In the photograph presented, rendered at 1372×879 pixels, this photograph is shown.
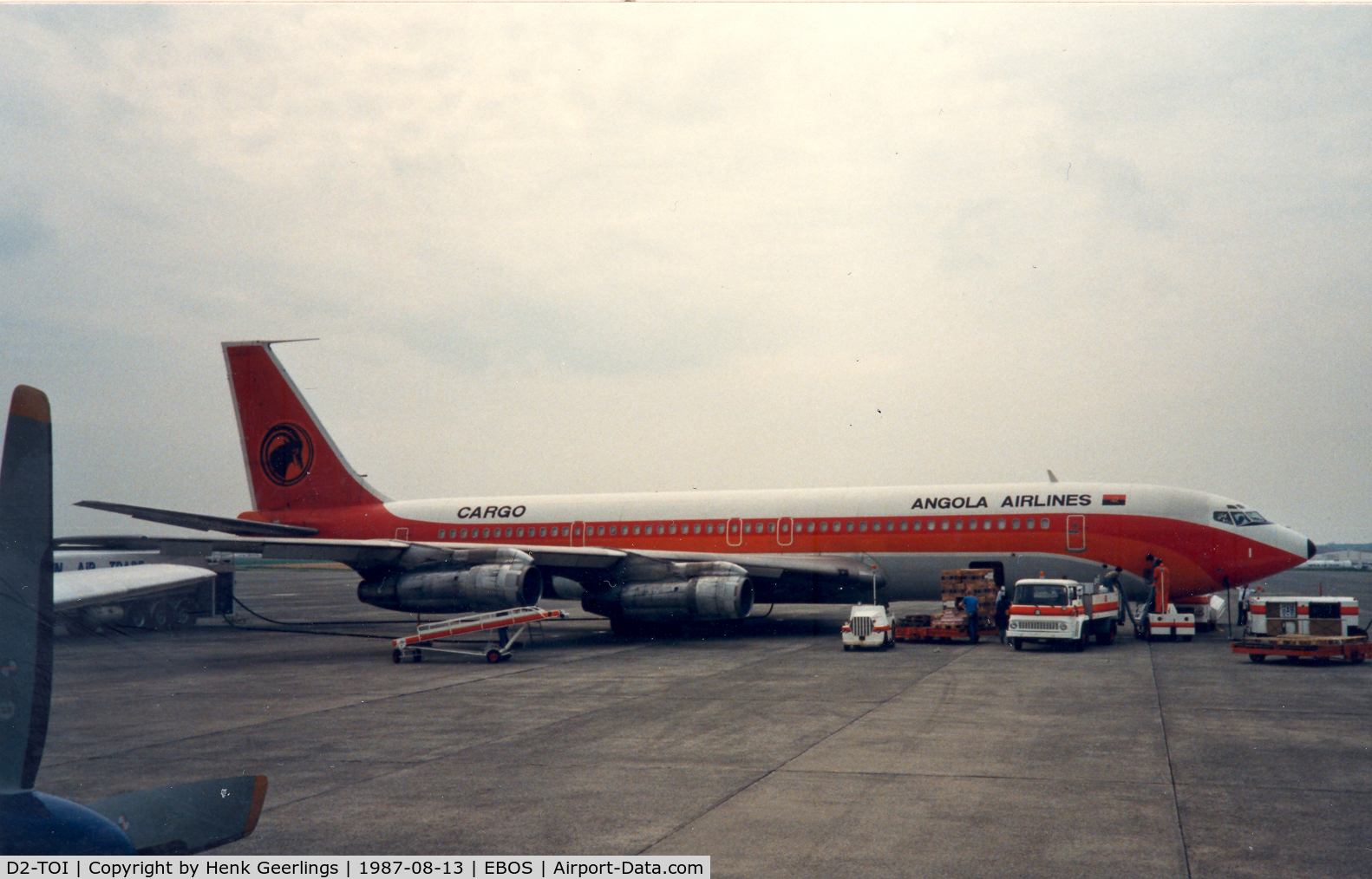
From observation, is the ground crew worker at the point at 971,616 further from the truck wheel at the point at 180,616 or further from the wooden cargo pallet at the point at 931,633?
the truck wheel at the point at 180,616

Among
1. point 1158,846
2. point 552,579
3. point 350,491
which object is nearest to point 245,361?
point 350,491

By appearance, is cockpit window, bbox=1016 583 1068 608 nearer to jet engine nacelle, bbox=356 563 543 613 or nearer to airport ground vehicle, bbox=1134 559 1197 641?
airport ground vehicle, bbox=1134 559 1197 641

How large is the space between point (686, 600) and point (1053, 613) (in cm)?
898

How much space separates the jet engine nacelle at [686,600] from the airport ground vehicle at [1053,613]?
6.70 meters

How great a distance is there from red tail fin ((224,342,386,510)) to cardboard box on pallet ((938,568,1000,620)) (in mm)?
19363

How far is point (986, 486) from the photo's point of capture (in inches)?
1121

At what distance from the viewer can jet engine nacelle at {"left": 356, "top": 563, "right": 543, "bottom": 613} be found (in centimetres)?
2466

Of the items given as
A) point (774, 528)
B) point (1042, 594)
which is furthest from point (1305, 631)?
point (774, 528)

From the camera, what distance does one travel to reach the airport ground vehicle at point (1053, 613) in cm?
2322

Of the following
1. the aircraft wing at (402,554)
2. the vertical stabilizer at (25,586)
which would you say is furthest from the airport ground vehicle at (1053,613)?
the vertical stabilizer at (25,586)

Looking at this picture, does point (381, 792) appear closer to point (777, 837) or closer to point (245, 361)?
point (777, 837)

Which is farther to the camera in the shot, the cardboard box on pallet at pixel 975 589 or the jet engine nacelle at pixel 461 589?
the cardboard box on pallet at pixel 975 589

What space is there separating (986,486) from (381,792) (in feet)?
71.4

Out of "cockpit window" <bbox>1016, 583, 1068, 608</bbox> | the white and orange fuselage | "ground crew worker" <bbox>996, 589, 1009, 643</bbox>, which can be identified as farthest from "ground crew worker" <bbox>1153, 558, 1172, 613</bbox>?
"cockpit window" <bbox>1016, 583, 1068, 608</bbox>
